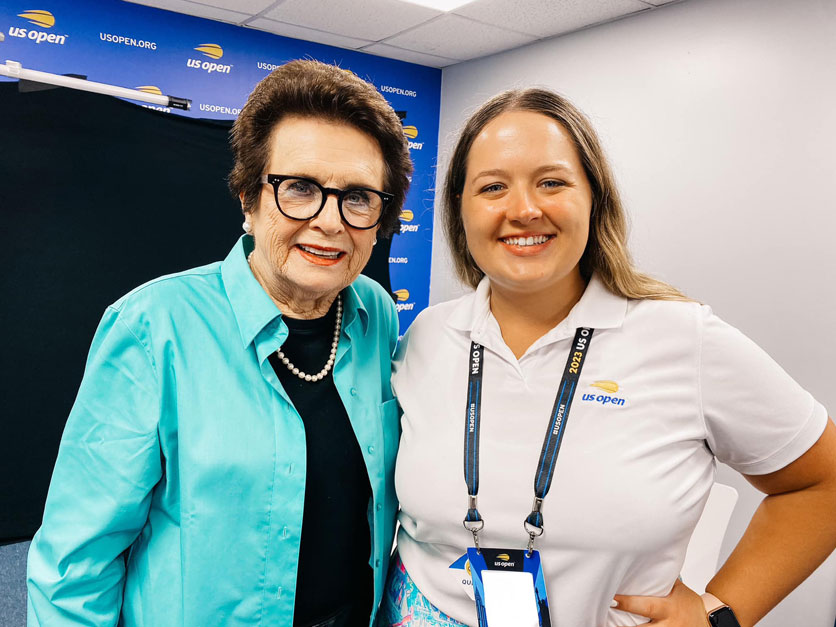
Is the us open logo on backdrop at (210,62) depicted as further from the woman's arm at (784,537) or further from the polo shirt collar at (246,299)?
the woman's arm at (784,537)

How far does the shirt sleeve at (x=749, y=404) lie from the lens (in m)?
1.16

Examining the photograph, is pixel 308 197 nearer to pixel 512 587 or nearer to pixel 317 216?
pixel 317 216

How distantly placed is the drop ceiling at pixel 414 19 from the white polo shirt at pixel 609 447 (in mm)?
3023

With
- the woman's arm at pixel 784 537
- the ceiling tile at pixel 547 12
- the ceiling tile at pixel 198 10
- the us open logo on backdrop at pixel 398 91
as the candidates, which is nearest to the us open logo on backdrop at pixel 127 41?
the ceiling tile at pixel 198 10

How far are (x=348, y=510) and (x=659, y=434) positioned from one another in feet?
2.17

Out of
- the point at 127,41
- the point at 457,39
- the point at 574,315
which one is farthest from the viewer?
the point at 457,39

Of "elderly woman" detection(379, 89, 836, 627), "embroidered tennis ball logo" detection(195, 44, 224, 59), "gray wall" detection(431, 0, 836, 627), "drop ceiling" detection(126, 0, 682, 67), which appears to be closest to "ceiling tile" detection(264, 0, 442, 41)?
"drop ceiling" detection(126, 0, 682, 67)

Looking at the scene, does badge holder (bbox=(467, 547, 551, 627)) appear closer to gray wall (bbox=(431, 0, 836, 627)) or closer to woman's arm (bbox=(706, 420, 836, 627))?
woman's arm (bbox=(706, 420, 836, 627))

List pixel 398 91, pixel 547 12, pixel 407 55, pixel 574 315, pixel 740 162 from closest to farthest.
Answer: pixel 574 315 → pixel 740 162 → pixel 547 12 → pixel 407 55 → pixel 398 91

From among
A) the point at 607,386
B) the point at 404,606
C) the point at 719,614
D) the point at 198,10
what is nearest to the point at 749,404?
the point at 607,386

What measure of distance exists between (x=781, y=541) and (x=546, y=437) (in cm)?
61

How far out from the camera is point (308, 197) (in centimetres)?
121

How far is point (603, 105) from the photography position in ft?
12.7

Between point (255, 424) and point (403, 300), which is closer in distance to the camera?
point (255, 424)
